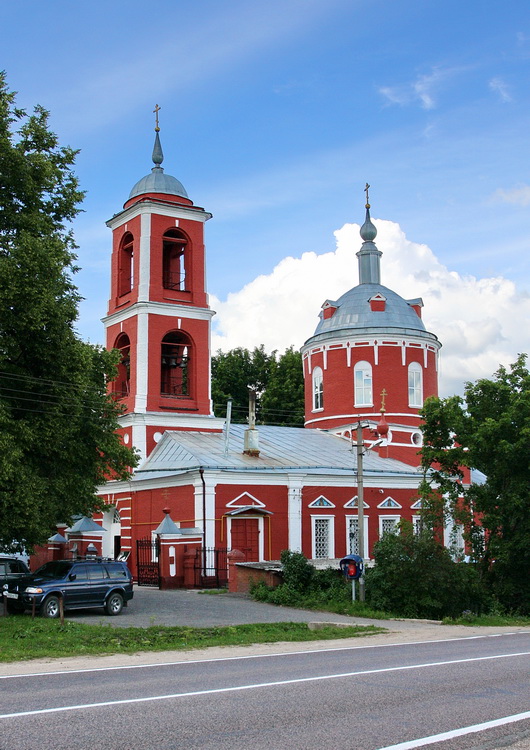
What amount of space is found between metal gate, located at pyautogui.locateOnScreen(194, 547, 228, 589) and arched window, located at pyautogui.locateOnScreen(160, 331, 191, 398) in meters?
9.72

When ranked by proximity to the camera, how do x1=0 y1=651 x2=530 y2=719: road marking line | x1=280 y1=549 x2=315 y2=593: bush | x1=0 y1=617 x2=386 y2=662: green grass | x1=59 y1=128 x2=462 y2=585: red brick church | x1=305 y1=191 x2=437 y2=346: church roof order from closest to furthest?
x1=0 y1=651 x2=530 y2=719: road marking line
x1=0 y1=617 x2=386 y2=662: green grass
x1=280 y1=549 x2=315 y2=593: bush
x1=59 y1=128 x2=462 y2=585: red brick church
x1=305 y1=191 x2=437 y2=346: church roof

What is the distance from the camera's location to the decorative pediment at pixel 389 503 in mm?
38969

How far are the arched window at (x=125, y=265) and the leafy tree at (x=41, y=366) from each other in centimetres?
1679

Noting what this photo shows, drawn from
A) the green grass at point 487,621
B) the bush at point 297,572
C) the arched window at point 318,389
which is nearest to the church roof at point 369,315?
the arched window at point 318,389

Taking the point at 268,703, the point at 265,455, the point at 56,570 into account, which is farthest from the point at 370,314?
the point at 268,703

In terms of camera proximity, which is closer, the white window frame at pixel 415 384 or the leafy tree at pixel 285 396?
the white window frame at pixel 415 384

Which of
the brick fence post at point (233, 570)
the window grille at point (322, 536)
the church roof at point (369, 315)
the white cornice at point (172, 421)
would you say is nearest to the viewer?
the brick fence post at point (233, 570)

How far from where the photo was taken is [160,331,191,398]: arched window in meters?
39.4

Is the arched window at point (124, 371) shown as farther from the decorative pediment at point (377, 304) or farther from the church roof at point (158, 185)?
the decorative pediment at point (377, 304)

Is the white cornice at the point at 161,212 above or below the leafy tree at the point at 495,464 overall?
above

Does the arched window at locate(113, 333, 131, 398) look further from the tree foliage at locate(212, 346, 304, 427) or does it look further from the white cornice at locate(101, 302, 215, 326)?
the tree foliage at locate(212, 346, 304, 427)

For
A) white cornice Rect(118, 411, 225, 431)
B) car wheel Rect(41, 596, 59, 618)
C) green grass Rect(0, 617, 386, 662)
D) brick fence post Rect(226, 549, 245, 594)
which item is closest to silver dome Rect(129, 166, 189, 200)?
white cornice Rect(118, 411, 225, 431)

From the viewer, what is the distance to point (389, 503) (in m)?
39.2

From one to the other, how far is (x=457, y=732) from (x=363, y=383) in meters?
38.5
